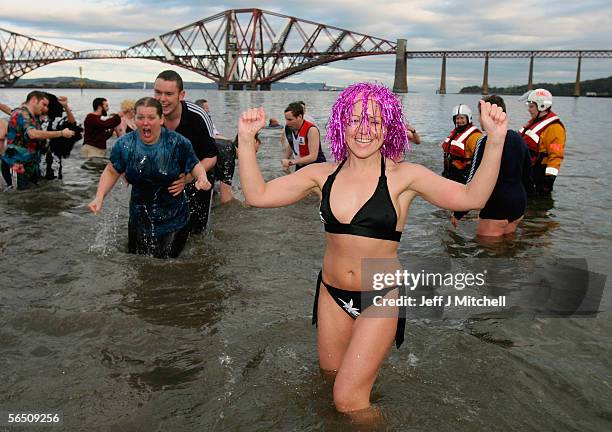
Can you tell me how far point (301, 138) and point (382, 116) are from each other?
6575 mm

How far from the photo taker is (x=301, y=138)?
9500 millimetres

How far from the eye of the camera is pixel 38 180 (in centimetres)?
1131

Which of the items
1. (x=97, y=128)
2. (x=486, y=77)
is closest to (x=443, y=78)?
(x=486, y=77)

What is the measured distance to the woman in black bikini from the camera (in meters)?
2.96

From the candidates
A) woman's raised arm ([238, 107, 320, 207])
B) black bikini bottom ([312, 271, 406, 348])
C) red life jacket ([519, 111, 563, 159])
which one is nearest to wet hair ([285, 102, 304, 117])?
red life jacket ([519, 111, 563, 159])

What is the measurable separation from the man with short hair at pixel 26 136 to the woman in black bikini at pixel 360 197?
7501 mm

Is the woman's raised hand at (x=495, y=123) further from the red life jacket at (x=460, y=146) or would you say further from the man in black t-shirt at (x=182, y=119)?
the red life jacket at (x=460, y=146)

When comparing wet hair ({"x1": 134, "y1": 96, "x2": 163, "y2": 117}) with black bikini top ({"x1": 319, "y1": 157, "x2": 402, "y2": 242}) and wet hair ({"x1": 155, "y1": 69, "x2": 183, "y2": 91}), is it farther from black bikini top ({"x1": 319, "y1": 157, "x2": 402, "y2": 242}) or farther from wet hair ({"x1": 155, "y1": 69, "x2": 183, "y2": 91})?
black bikini top ({"x1": 319, "y1": 157, "x2": 402, "y2": 242})

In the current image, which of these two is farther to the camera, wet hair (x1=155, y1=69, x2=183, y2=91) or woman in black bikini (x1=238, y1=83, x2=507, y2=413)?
wet hair (x1=155, y1=69, x2=183, y2=91)

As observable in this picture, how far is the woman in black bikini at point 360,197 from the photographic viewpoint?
2961mm

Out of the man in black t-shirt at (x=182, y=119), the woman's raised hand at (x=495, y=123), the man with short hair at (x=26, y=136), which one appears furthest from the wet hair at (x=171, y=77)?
the man with short hair at (x=26, y=136)

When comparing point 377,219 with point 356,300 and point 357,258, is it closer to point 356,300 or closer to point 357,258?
point 357,258

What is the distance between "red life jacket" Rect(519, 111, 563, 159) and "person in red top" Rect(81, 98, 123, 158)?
10079 millimetres

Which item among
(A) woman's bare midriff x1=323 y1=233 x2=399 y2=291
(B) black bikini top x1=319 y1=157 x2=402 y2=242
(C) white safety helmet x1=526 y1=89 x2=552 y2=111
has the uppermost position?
(C) white safety helmet x1=526 y1=89 x2=552 y2=111
